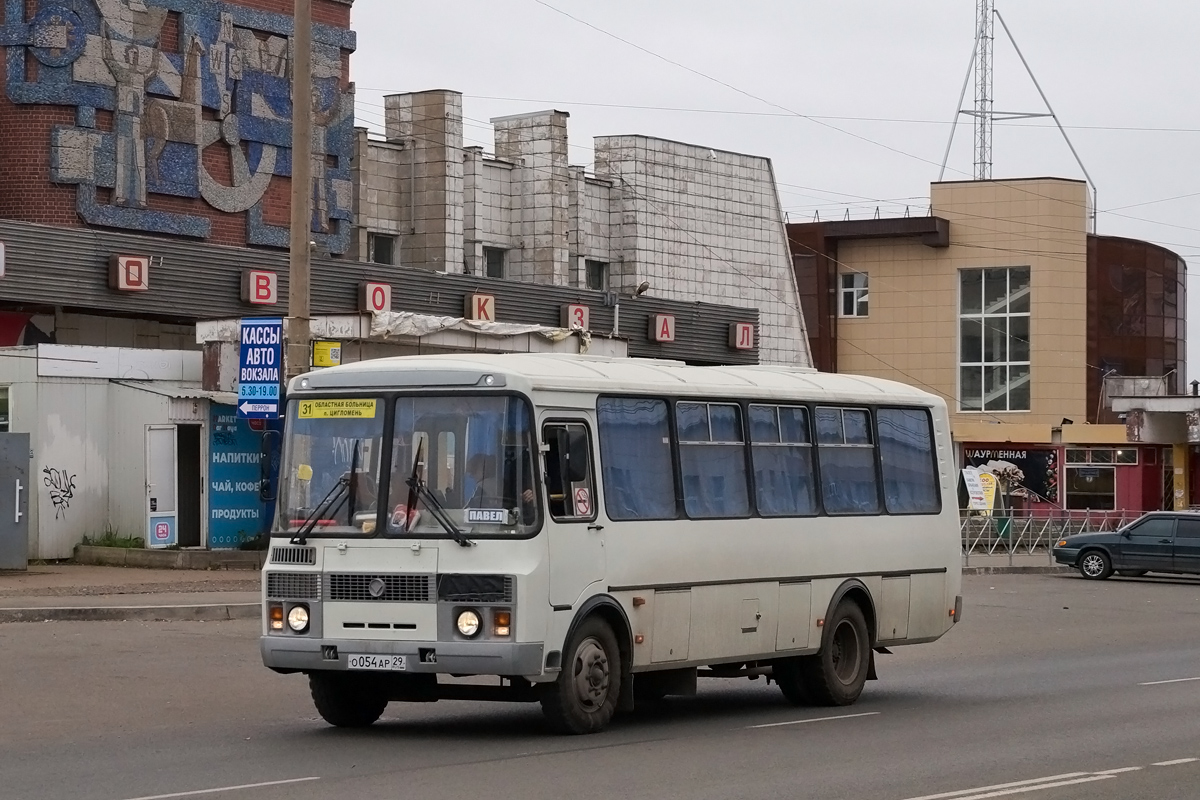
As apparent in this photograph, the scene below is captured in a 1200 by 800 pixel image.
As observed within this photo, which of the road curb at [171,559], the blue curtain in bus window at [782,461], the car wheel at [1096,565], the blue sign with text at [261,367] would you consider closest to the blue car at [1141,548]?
the car wheel at [1096,565]

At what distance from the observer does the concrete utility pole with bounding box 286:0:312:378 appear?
20.1 meters

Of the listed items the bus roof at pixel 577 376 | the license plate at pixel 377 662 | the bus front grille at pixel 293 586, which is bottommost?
the license plate at pixel 377 662

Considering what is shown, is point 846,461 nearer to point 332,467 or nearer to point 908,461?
point 908,461

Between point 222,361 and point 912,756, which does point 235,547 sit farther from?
point 912,756

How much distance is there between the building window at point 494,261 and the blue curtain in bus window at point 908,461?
31.5 m

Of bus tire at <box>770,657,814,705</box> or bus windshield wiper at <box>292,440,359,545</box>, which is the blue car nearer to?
bus tire at <box>770,657,814,705</box>

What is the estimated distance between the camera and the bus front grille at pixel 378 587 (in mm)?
11906

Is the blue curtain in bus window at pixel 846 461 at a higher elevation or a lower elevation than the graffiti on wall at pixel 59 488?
higher

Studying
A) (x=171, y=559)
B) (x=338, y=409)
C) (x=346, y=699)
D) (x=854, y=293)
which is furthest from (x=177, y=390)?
(x=854, y=293)

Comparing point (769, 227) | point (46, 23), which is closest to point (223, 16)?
point (46, 23)

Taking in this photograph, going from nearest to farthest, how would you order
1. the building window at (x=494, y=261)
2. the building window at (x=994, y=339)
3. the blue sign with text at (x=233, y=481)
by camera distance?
1. the blue sign with text at (x=233, y=481)
2. the building window at (x=494, y=261)
3. the building window at (x=994, y=339)

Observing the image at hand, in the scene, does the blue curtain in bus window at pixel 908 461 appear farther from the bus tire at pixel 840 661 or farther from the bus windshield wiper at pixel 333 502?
the bus windshield wiper at pixel 333 502

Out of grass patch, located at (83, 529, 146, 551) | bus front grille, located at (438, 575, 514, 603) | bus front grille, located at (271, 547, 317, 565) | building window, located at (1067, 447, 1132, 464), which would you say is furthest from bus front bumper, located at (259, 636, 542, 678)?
building window, located at (1067, 447, 1132, 464)

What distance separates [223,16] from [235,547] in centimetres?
1140
